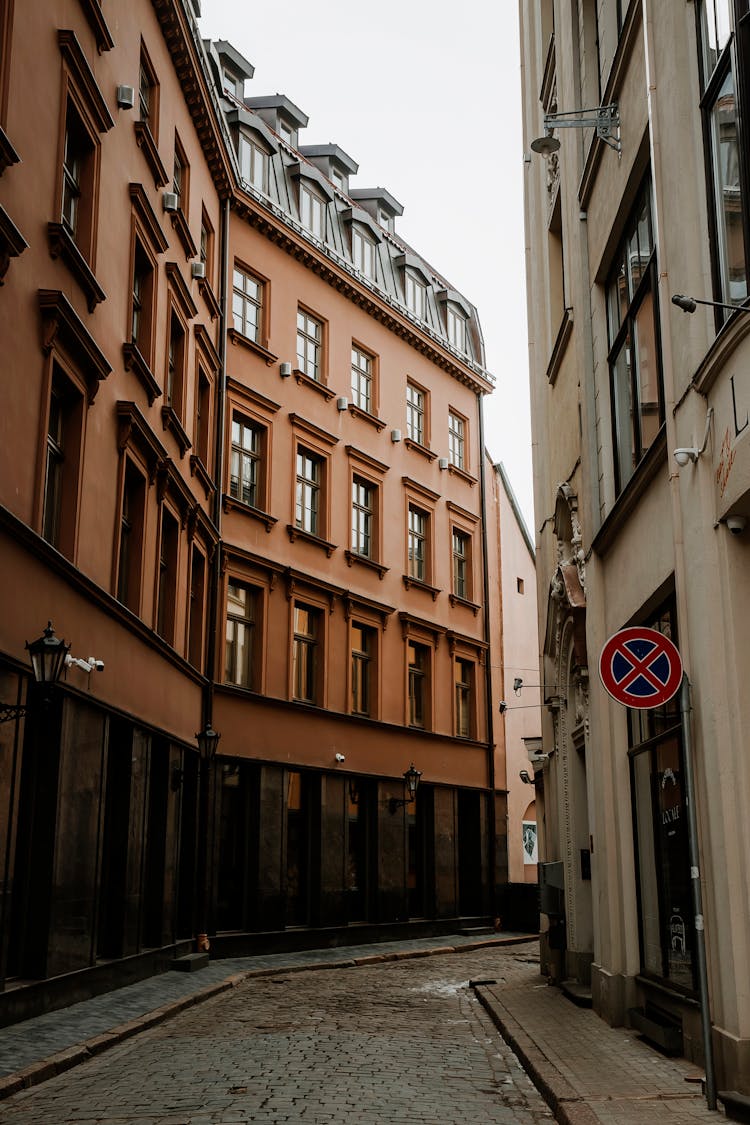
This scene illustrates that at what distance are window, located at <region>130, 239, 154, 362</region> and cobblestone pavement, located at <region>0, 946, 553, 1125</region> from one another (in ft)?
31.5

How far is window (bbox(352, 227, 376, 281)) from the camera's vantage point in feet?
104

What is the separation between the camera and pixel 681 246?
1027cm

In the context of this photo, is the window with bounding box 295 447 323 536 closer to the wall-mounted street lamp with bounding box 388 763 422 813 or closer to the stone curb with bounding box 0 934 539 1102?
the wall-mounted street lamp with bounding box 388 763 422 813

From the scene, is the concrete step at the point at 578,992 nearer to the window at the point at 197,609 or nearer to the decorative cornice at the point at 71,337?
the decorative cornice at the point at 71,337

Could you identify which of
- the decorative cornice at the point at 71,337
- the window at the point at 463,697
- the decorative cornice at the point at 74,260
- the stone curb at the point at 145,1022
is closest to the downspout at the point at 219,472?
the stone curb at the point at 145,1022

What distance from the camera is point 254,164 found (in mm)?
28141

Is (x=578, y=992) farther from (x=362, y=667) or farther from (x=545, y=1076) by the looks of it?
(x=362, y=667)

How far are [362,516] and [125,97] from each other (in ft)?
46.3

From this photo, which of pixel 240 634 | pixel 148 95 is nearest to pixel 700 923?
pixel 148 95

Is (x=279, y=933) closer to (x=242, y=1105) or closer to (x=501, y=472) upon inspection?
(x=242, y=1105)

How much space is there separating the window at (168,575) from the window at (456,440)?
1473 centimetres

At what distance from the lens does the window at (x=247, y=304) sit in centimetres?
2658

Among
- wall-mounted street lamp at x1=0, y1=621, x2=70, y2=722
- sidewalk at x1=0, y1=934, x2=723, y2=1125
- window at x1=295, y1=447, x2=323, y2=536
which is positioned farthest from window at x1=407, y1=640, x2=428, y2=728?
wall-mounted street lamp at x1=0, y1=621, x2=70, y2=722

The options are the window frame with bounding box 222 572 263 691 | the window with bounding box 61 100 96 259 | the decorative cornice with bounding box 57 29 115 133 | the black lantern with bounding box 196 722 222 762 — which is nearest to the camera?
the decorative cornice with bounding box 57 29 115 133
